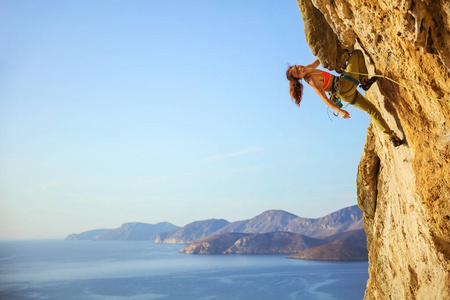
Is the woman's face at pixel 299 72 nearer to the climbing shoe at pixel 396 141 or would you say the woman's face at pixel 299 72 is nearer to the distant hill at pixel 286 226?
the climbing shoe at pixel 396 141

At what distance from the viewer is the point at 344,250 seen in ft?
308

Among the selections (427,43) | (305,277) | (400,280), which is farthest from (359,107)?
(305,277)

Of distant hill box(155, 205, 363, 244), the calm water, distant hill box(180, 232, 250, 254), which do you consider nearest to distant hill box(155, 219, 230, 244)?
distant hill box(155, 205, 363, 244)

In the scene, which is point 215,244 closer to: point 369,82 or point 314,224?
point 314,224

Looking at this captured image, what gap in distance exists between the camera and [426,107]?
14.0 feet

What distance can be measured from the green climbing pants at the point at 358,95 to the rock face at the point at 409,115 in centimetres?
11

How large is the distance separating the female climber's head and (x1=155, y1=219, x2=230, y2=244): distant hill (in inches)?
6978

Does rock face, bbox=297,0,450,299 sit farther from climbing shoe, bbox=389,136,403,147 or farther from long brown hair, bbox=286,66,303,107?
long brown hair, bbox=286,66,303,107

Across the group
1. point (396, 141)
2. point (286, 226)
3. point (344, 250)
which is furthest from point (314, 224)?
point (396, 141)

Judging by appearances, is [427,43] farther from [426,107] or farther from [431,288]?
[431,288]

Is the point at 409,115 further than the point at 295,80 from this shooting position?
No

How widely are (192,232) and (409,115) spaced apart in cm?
18438

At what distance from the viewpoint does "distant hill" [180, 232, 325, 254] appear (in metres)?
113

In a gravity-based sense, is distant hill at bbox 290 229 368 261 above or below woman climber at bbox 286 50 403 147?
below
